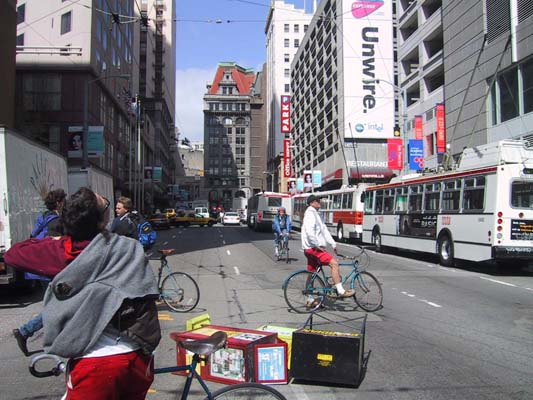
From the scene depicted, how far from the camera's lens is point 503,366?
559 cm

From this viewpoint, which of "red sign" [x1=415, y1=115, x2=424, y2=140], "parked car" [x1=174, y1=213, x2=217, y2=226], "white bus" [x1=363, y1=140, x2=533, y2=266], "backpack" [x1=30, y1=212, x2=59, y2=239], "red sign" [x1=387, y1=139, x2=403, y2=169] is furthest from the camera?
"parked car" [x1=174, y1=213, x2=217, y2=226]

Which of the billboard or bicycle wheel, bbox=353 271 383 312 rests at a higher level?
the billboard

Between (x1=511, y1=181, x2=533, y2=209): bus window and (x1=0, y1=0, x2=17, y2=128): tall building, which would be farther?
(x1=0, y1=0, x2=17, y2=128): tall building

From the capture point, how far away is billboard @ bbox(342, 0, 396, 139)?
5275 centimetres

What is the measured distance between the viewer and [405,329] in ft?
23.9

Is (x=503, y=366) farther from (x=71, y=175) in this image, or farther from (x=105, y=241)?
(x=71, y=175)

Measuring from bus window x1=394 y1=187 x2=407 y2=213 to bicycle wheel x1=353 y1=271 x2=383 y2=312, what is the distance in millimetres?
11388

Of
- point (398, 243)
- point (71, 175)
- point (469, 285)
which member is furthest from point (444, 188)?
point (71, 175)

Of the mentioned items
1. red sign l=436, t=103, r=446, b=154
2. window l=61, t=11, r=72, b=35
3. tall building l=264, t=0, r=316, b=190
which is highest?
tall building l=264, t=0, r=316, b=190

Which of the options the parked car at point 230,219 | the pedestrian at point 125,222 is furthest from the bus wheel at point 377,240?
the parked car at point 230,219

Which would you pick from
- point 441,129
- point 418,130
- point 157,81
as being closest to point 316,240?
point 441,129

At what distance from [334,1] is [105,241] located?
59.9 metres

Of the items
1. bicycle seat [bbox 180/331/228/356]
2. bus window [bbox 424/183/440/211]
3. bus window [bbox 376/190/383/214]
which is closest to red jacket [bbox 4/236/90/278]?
bicycle seat [bbox 180/331/228/356]

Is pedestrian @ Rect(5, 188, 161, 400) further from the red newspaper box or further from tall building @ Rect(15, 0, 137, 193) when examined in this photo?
tall building @ Rect(15, 0, 137, 193)
